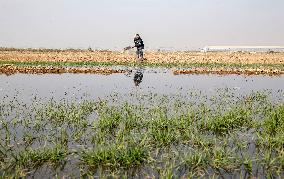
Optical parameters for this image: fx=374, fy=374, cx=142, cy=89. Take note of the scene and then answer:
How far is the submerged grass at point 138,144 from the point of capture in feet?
26.3

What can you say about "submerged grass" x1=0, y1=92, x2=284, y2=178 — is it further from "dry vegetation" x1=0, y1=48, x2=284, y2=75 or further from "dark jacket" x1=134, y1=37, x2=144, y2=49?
"dark jacket" x1=134, y1=37, x2=144, y2=49

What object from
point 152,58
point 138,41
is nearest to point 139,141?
point 138,41

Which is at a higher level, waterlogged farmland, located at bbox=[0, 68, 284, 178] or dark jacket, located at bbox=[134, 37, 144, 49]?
dark jacket, located at bbox=[134, 37, 144, 49]

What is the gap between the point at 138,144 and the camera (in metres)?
9.32

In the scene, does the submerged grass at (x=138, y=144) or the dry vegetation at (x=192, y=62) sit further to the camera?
the dry vegetation at (x=192, y=62)

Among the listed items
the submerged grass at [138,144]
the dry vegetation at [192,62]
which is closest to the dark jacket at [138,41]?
the dry vegetation at [192,62]

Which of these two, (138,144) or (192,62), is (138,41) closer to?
(192,62)

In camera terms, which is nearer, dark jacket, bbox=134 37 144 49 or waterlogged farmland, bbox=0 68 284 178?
waterlogged farmland, bbox=0 68 284 178

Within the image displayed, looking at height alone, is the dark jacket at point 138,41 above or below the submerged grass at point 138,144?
above

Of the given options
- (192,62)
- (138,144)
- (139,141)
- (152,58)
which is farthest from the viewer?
(152,58)

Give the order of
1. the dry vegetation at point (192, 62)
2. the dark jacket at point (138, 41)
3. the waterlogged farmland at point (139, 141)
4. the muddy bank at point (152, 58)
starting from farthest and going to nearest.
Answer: the muddy bank at point (152, 58) < the dark jacket at point (138, 41) < the dry vegetation at point (192, 62) < the waterlogged farmland at point (139, 141)

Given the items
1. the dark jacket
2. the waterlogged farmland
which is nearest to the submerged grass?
the waterlogged farmland

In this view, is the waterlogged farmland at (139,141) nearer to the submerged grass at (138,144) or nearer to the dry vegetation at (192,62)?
the submerged grass at (138,144)

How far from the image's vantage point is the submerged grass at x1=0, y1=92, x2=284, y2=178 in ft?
26.3
